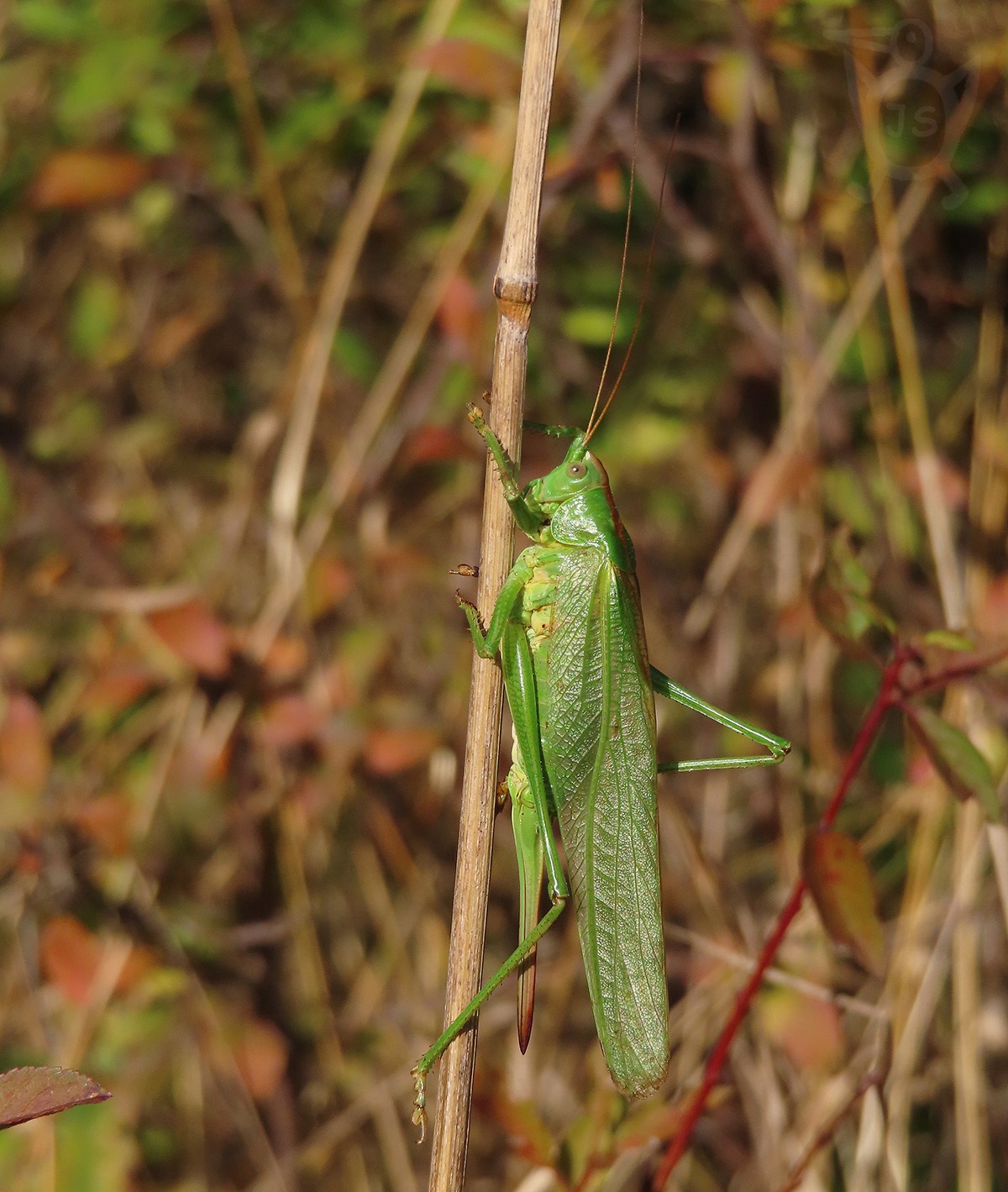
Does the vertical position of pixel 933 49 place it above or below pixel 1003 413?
above

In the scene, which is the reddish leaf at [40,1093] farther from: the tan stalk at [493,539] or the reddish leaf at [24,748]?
the reddish leaf at [24,748]

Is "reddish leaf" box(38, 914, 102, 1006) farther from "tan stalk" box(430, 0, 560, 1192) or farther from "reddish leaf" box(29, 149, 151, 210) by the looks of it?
"reddish leaf" box(29, 149, 151, 210)

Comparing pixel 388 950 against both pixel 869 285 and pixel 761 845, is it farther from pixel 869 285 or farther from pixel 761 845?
pixel 869 285

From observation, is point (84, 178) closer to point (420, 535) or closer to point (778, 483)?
point (420, 535)

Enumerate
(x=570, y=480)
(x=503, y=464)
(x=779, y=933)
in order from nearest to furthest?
1. (x=503, y=464)
2. (x=779, y=933)
3. (x=570, y=480)

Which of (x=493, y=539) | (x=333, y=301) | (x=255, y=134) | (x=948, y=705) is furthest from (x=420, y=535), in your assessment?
(x=493, y=539)

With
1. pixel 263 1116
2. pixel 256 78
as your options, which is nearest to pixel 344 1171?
pixel 263 1116

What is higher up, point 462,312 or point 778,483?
point 462,312
